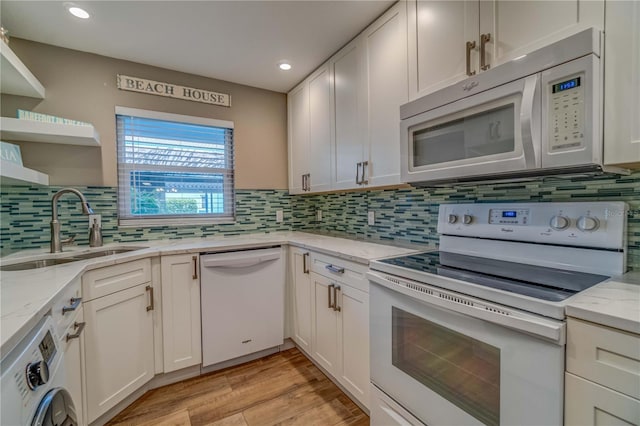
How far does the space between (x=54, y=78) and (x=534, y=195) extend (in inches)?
122

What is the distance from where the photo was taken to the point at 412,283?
117 cm

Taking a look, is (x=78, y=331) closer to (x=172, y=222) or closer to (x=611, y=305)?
(x=172, y=222)

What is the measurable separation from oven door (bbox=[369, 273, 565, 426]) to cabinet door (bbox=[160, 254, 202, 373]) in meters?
1.27

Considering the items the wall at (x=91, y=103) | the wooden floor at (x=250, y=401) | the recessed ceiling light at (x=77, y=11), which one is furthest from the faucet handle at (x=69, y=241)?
the recessed ceiling light at (x=77, y=11)

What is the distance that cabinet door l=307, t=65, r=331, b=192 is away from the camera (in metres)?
2.24

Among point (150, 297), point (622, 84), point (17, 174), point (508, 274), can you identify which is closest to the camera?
point (622, 84)

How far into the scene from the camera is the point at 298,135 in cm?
271

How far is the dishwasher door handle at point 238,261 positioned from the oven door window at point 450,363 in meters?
1.17

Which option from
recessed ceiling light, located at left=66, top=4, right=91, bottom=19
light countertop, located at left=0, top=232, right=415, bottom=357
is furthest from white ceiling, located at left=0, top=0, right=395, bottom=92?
light countertop, located at left=0, top=232, right=415, bottom=357

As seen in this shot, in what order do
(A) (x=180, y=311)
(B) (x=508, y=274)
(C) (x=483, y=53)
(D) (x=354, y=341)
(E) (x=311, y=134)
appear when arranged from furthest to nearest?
(E) (x=311, y=134) → (A) (x=180, y=311) → (D) (x=354, y=341) → (C) (x=483, y=53) → (B) (x=508, y=274)

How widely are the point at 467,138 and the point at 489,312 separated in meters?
0.72

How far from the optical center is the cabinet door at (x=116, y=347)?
149cm

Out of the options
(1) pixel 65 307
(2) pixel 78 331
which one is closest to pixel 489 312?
(1) pixel 65 307

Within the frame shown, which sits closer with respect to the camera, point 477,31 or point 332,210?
point 477,31
